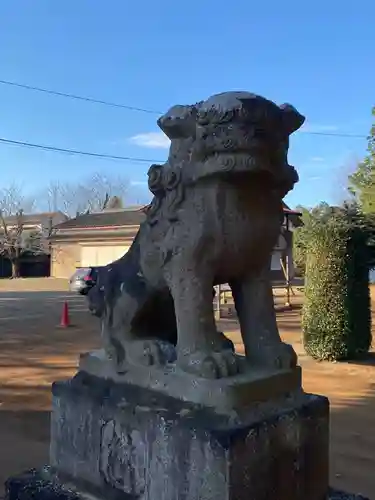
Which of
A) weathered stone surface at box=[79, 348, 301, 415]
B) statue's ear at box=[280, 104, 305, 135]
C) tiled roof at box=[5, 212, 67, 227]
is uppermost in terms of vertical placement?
tiled roof at box=[5, 212, 67, 227]

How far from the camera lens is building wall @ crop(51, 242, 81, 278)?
105 ft

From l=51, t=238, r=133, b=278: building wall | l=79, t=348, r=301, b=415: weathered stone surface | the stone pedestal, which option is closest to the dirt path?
the stone pedestal

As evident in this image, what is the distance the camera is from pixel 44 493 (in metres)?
2.39

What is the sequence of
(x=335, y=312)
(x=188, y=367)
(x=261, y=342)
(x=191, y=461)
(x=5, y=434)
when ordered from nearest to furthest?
(x=191, y=461), (x=188, y=367), (x=261, y=342), (x=5, y=434), (x=335, y=312)

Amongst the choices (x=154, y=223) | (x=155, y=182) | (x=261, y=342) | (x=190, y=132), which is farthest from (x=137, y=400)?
(x=190, y=132)

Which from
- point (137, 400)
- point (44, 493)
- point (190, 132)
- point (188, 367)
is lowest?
point (44, 493)

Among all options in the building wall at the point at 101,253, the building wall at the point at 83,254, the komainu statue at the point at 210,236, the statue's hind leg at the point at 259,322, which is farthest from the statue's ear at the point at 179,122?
the building wall at the point at 101,253

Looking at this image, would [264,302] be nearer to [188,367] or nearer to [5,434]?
[188,367]

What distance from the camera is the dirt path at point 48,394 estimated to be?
3924 millimetres

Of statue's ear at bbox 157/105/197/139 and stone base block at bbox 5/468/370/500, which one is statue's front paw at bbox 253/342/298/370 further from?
statue's ear at bbox 157/105/197/139

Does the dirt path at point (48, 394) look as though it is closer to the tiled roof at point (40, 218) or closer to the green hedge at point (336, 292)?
the green hedge at point (336, 292)

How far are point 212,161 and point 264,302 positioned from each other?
0.64 metres

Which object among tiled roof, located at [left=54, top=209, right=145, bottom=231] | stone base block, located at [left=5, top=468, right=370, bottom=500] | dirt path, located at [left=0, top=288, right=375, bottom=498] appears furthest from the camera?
tiled roof, located at [left=54, top=209, right=145, bottom=231]

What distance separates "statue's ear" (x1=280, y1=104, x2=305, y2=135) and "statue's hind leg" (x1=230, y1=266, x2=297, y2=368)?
58cm
